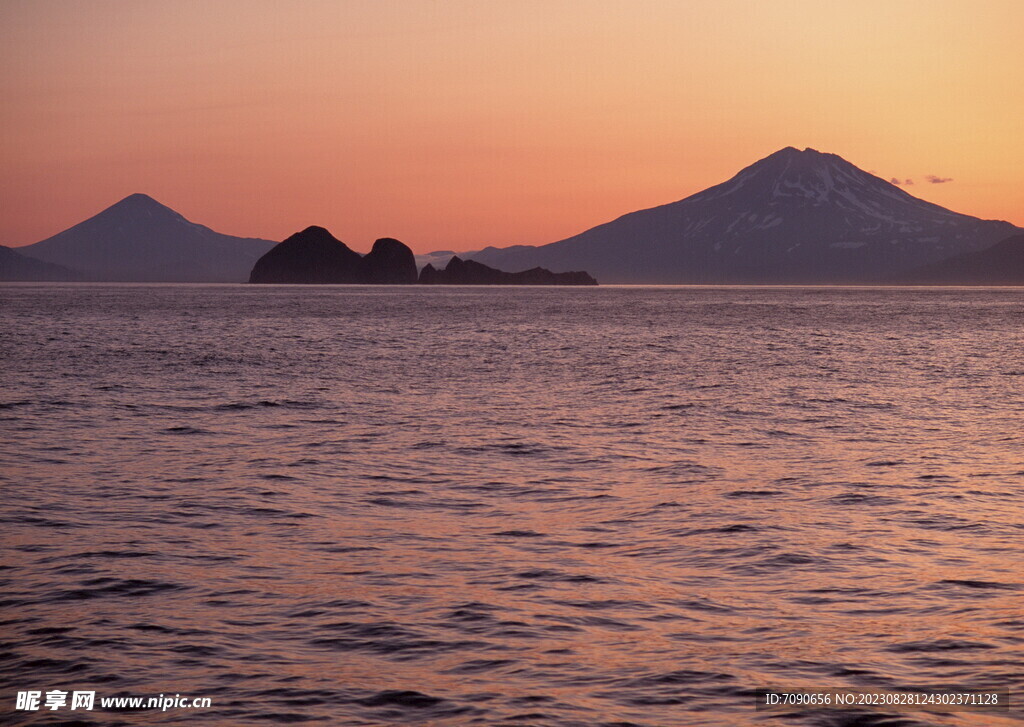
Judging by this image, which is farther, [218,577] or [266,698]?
[218,577]

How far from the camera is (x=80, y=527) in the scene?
1511 centimetres

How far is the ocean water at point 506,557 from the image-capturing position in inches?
359

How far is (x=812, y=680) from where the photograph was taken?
30.2 feet

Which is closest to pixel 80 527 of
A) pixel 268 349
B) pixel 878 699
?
pixel 878 699

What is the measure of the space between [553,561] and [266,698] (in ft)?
17.4

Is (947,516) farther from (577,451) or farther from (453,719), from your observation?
(453,719)

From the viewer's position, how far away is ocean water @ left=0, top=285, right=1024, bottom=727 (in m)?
9.12

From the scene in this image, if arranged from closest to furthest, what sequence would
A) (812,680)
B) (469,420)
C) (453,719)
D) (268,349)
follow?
(453,719)
(812,680)
(469,420)
(268,349)

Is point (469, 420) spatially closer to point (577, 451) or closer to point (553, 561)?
point (577, 451)

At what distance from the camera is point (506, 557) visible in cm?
1357

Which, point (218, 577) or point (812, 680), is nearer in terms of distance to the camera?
point (812, 680)

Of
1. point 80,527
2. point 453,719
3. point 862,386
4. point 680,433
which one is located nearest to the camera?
point 453,719

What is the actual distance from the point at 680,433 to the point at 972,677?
17.4m

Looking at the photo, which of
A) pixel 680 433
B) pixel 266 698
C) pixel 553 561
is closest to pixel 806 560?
pixel 553 561
